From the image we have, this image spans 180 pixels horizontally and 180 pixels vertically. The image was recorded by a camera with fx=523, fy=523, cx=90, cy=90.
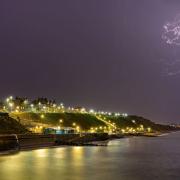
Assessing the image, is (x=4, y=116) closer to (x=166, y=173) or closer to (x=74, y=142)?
(x=74, y=142)

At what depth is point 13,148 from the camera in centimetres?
6881

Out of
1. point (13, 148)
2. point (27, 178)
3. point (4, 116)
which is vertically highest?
point (4, 116)

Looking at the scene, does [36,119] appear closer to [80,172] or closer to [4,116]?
[4,116]

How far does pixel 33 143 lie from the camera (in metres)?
84.8

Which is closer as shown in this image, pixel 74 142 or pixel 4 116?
pixel 74 142

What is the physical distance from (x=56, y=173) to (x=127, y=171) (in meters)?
7.35

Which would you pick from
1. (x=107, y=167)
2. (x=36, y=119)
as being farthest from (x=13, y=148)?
(x=36, y=119)

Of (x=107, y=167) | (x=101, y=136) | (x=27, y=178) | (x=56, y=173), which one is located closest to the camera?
(x=27, y=178)

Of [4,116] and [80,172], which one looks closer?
[80,172]

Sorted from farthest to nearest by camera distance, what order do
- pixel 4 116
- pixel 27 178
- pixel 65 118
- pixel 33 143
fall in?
pixel 65 118 < pixel 4 116 < pixel 33 143 < pixel 27 178

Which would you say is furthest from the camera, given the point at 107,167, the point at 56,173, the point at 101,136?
the point at 101,136

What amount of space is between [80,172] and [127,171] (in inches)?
195

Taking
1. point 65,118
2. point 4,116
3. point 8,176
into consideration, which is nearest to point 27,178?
point 8,176

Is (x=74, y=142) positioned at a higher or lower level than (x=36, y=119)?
lower
